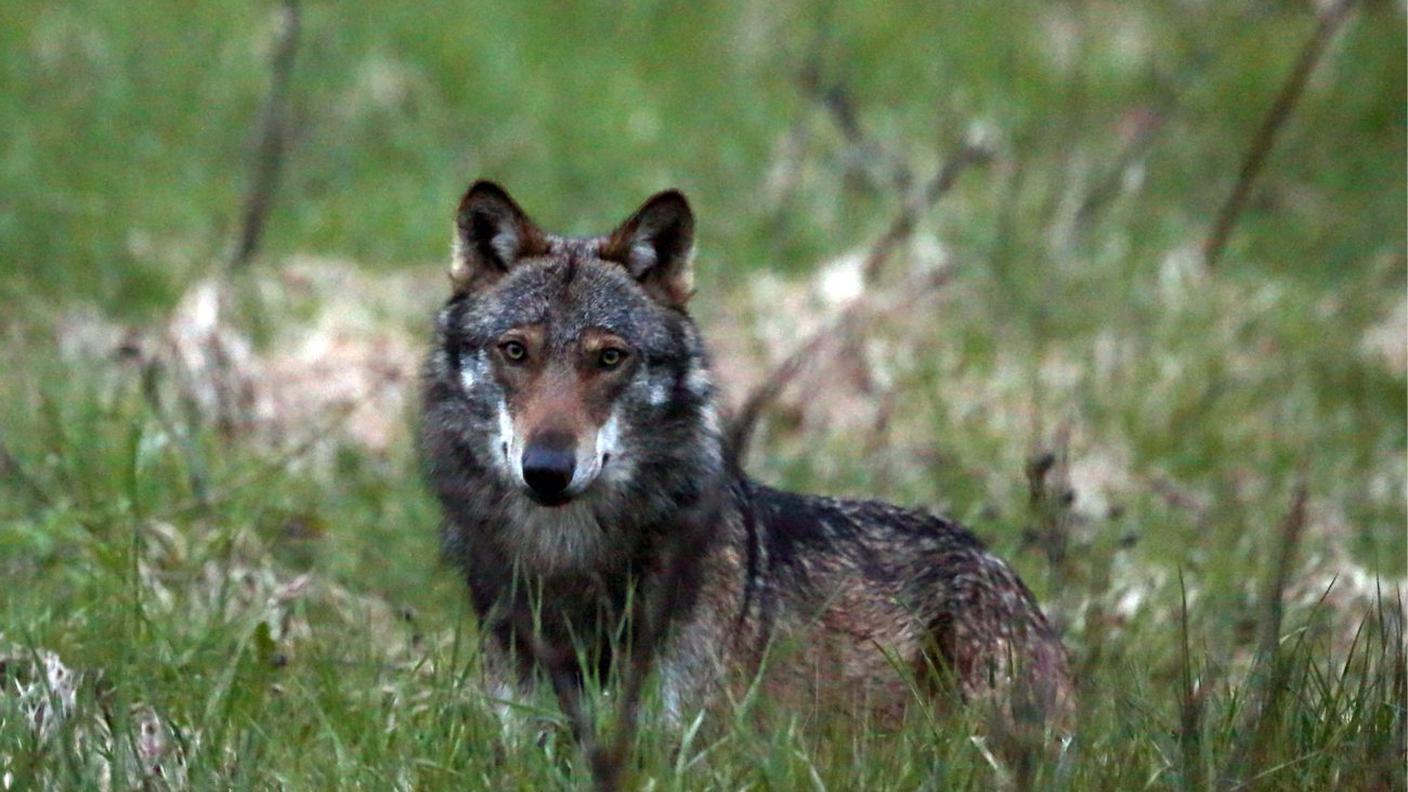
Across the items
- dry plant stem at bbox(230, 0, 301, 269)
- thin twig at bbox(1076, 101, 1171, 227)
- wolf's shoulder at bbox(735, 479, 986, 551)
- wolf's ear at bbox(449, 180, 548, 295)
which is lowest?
wolf's shoulder at bbox(735, 479, 986, 551)

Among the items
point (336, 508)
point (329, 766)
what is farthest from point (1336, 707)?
point (336, 508)

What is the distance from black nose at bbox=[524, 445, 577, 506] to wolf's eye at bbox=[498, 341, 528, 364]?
0.40 m

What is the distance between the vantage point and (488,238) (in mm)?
5410

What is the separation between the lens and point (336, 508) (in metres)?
7.47

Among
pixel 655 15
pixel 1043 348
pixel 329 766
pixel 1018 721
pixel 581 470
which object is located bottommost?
pixel 329 766

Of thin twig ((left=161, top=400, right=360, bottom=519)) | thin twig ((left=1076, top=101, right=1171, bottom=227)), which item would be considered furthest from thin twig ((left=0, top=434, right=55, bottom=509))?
thin twig ((left=1076, top=101, right=1171, bottom=227))

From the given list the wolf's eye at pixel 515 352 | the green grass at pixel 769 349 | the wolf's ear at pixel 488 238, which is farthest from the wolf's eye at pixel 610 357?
the green grass at pixel 769 349

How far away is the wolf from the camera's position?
4949mm

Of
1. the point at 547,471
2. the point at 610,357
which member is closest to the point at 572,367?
A: the point at 610,357

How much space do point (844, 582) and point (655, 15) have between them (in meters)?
10.3

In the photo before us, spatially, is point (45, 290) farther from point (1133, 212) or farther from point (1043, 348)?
point (1133, 212)

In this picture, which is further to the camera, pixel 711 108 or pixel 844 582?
pixel 711 108

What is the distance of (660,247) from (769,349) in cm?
446

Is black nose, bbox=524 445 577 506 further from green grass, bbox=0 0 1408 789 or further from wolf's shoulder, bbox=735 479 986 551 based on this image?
wolf's shoulder, bbox=735 479 986 551
